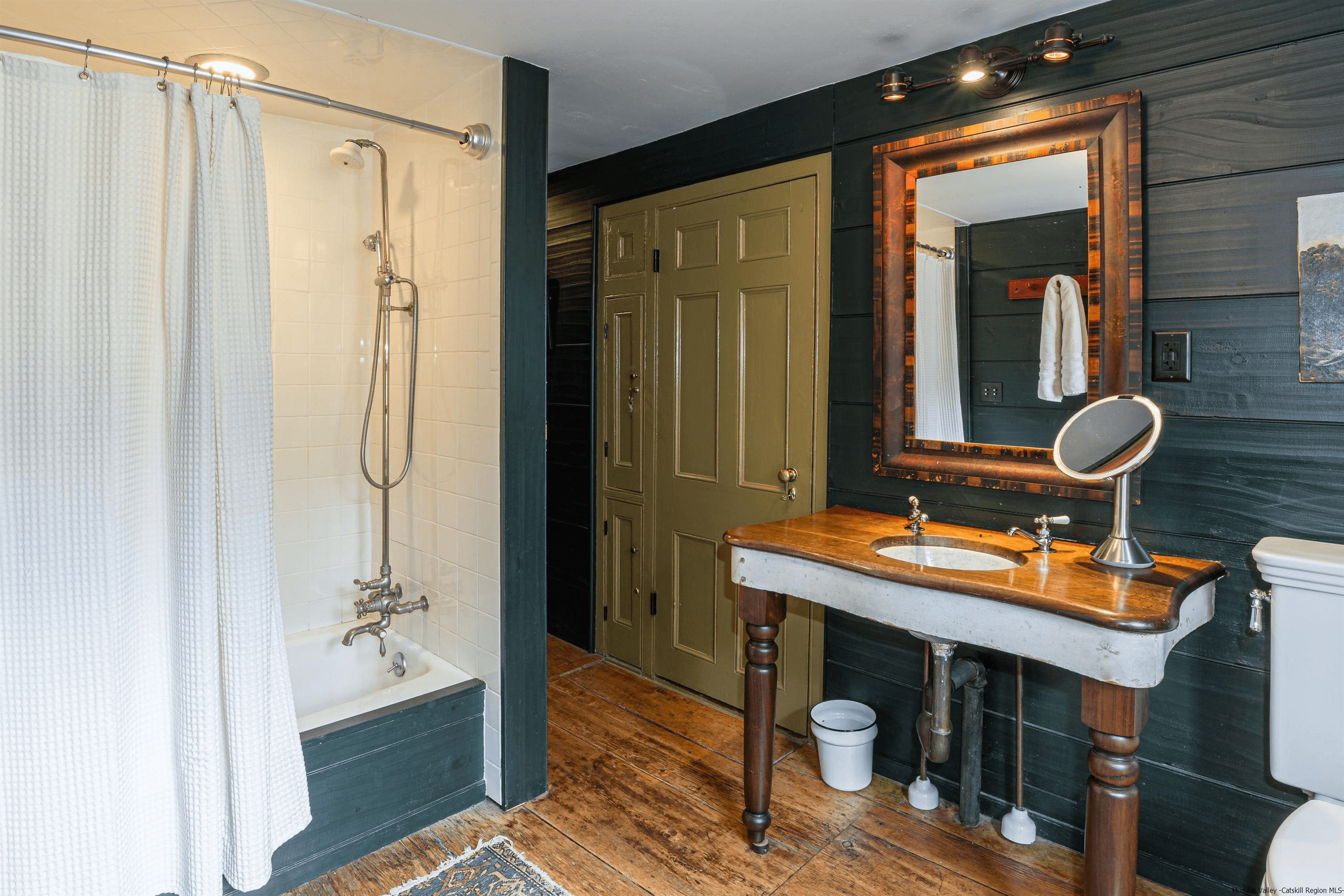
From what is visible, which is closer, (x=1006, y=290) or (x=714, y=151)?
(x=1006, y=290)

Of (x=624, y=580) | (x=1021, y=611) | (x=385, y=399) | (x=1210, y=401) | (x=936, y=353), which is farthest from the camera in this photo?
(x=624, y=580)

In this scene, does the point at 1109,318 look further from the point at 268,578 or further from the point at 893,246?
the point at 268,578

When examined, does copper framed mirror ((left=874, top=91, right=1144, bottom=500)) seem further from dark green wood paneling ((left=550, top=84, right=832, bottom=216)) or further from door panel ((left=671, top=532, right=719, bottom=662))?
door panel ((left=671, top=532, right=719, bottom=662))

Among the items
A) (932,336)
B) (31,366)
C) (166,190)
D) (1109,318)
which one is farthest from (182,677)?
(1109,318)

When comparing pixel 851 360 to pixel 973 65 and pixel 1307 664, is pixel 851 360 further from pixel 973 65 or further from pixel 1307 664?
pixel 1307 664

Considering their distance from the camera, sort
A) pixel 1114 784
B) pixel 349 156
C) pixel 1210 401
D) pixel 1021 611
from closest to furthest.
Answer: pixel 1114 784, pixel 1021 611, pixel 1210 401, pixel 349 156

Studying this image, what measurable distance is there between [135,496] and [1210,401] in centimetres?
248

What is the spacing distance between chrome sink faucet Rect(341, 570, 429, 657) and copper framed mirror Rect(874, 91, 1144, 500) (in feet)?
5.51

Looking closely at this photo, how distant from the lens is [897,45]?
2240 millimetres

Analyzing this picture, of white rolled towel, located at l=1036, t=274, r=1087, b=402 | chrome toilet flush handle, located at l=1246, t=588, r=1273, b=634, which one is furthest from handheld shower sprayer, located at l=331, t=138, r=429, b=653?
chrome toilet flush handle, located at l=1246, t=588, r=1273, b=634

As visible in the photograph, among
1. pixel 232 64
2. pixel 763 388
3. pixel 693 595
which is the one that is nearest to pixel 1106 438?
pixel 763 388

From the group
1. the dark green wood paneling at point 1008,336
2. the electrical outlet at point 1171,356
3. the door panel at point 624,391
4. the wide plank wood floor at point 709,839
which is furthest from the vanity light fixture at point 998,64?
the wide plank wood floor at point 709,839

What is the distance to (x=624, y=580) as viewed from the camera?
3459 mm

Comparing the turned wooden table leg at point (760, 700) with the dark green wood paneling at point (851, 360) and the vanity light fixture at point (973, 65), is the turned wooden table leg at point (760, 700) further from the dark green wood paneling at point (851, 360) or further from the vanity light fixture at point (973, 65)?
the vanity light fixture at point (973, 65)
